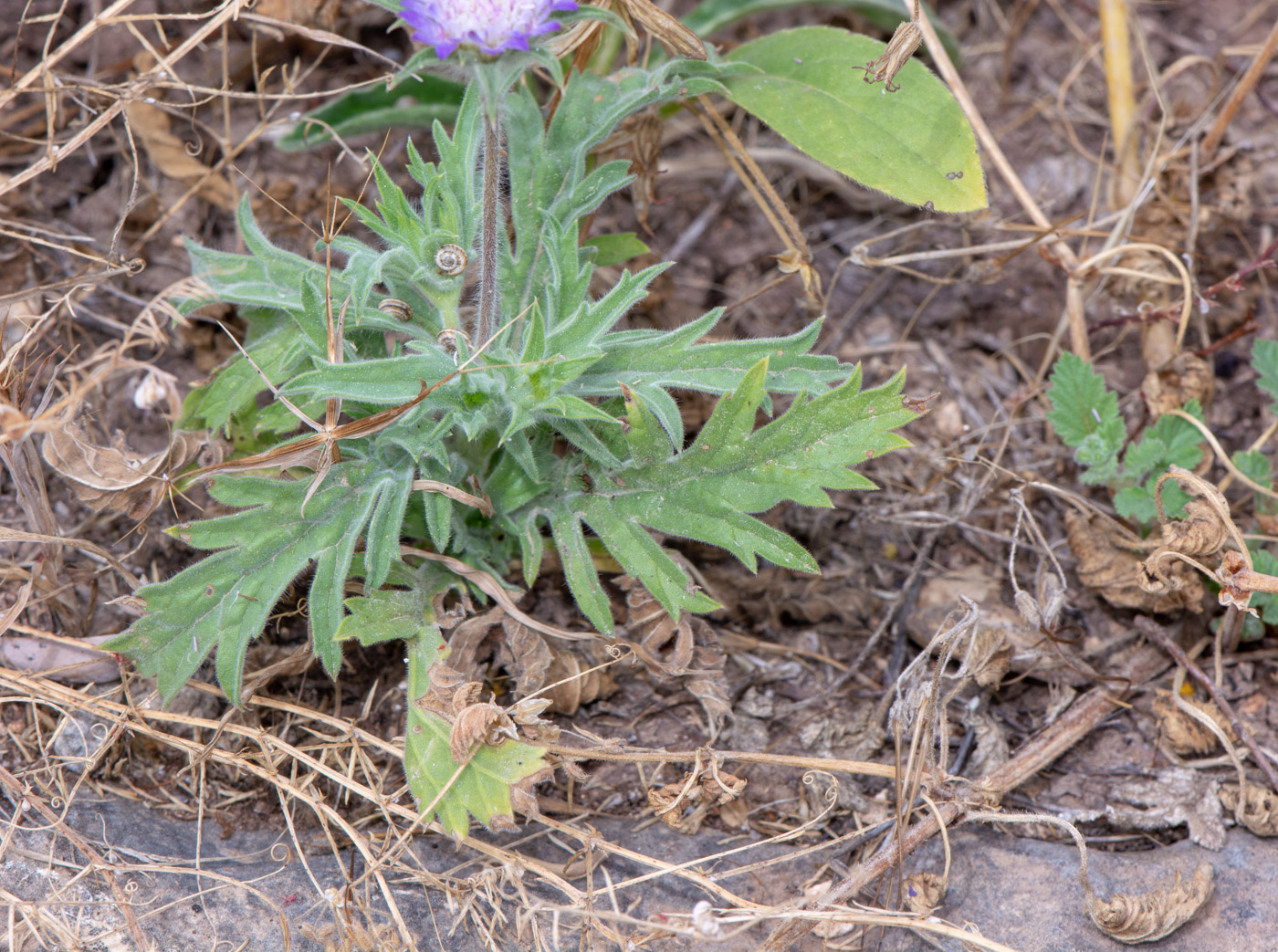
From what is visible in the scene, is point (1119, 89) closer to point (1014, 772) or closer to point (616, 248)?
point (616, 248)

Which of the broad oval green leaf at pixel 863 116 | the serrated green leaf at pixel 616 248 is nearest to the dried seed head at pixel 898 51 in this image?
the broad oval green leaf at pixel 863 116

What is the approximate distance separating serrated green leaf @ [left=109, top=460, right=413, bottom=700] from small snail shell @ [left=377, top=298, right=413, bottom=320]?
15.5 inches

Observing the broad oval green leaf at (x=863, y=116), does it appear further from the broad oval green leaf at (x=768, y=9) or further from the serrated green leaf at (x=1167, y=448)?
the serrated green leaf at (x=1167, y=448)

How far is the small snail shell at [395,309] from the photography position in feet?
7.82

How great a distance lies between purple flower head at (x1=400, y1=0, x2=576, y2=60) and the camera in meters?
1.78

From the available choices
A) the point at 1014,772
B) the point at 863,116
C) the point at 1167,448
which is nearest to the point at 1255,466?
the point at 1167,448

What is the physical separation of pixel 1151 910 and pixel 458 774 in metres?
1.51

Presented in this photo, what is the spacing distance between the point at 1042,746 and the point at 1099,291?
1.49 metres

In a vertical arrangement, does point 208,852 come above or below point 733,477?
below

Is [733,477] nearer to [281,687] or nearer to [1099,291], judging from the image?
[281,687]

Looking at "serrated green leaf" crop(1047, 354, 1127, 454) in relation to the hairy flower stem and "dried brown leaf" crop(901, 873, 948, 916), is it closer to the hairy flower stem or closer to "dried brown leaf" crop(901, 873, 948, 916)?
"dried brown leaf" crop(901, 873, 948, 916)

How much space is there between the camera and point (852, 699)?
263cm

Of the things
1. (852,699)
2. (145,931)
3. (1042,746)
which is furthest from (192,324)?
(1042,746)

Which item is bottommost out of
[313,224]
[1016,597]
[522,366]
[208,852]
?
[208,852]
